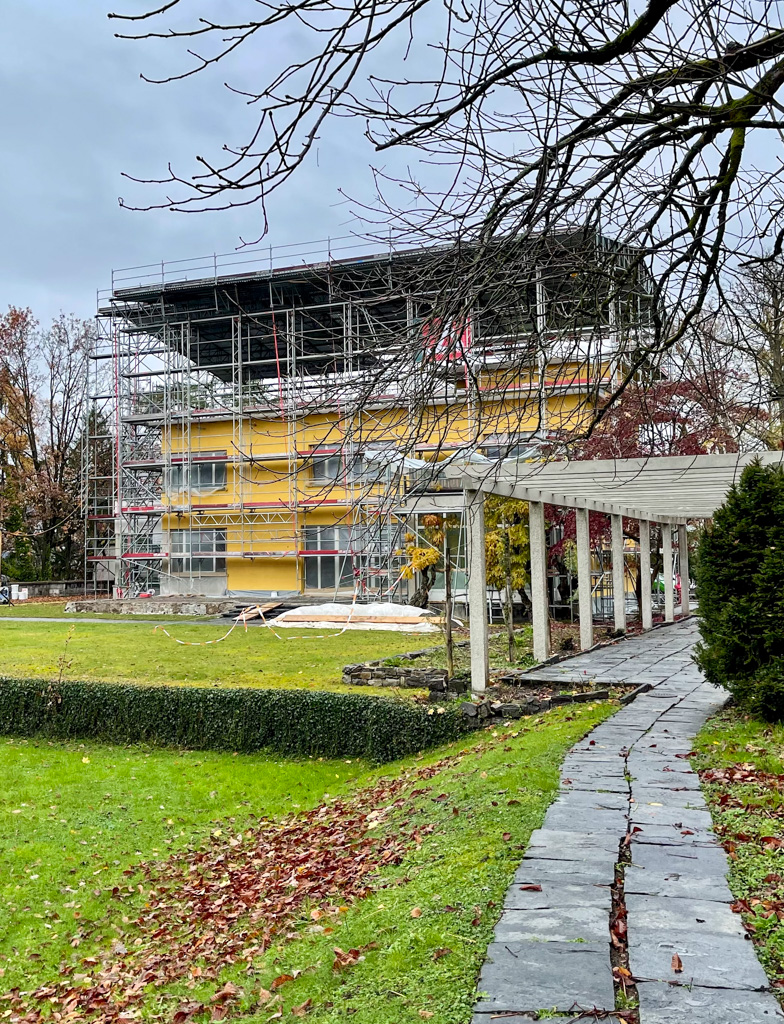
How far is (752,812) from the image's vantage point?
4965 millimetres

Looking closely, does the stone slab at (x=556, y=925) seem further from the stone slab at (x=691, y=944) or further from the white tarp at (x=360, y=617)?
the white tarp at (x=360, y=617)

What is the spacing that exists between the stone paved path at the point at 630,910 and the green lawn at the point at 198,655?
5.84 meters

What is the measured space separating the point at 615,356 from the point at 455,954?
277 cm

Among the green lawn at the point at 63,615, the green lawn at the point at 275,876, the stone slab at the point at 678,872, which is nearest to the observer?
the green lawn at the point at 275,876

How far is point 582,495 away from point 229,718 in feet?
18.1

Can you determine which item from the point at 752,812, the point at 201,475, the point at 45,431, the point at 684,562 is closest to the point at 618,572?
the point at 684,562

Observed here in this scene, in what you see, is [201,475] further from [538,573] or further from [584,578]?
[538,573]

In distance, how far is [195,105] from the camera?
3.39 meters

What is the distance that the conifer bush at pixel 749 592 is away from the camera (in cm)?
709

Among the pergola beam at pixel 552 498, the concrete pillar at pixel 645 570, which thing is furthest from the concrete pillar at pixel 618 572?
the concrete pillar at pixel 645 570

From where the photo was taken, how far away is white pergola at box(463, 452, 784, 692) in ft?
28.1

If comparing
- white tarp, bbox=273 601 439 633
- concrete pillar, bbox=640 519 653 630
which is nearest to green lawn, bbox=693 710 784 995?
concrete pillar, bbox=640 519 653 630

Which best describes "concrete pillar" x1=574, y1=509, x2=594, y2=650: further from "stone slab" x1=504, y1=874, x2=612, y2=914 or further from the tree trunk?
the tree trunk

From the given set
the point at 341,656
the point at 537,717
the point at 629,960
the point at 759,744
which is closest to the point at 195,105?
the point at 629,960
